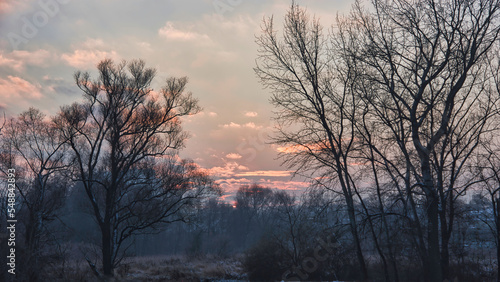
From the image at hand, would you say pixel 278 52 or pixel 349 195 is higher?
pixel 278 52

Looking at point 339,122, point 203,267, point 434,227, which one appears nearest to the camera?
point 434,227

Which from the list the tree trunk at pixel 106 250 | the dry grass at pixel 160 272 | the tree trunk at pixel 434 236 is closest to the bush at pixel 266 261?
the dry grass at pixel 160 272

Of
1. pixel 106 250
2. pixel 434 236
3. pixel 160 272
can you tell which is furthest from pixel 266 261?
pixel 434 236

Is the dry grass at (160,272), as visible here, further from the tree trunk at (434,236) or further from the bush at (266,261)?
the tree trunk at (434,236)

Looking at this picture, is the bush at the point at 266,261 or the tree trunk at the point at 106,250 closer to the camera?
the tree trunk at the point at 106,250

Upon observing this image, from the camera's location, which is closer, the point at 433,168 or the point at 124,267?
the point at 433,168

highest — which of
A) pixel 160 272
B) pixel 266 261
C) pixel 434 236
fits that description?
pixel 434 236

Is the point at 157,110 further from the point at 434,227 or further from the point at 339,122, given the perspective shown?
the point at 434,227

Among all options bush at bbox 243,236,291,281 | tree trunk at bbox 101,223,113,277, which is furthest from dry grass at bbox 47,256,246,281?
bush at bbox 243,236,291,281

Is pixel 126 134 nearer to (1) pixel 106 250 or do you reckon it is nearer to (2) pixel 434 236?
(1) pixel 106 250

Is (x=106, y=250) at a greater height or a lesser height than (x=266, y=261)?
greater

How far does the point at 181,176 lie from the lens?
18.2 metres

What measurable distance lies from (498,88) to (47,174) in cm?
2581

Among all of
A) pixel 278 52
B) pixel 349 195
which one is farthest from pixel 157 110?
pixel 349 195
